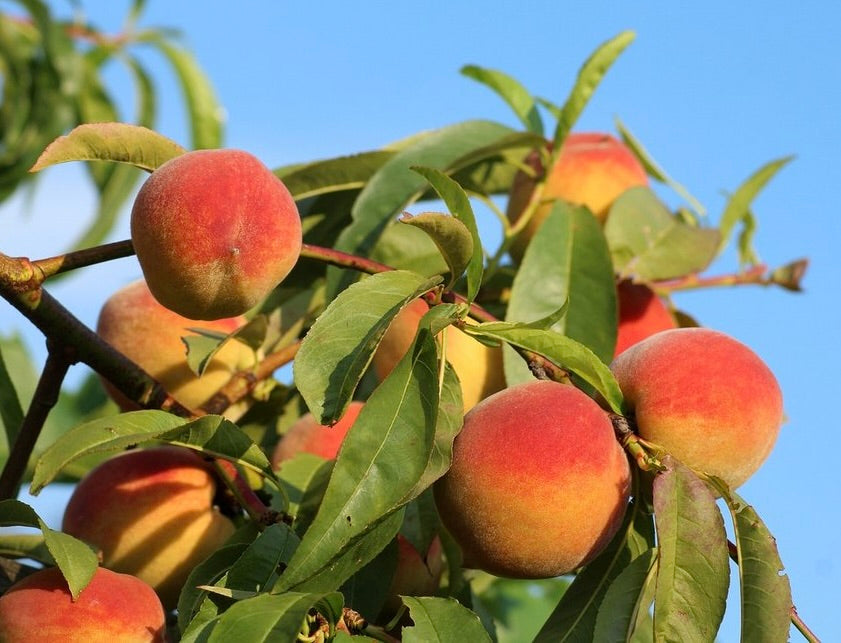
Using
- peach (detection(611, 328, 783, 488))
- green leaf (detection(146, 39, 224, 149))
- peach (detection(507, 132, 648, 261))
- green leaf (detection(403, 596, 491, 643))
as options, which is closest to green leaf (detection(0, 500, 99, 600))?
green leaf (detection(403, 596, 491, 643))

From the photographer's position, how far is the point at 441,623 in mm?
950

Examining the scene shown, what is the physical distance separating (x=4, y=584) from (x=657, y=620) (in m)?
0.67

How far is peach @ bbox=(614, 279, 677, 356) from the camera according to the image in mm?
1581

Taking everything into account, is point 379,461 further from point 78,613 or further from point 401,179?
point 401,179

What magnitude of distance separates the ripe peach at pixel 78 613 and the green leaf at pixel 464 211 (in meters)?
0.42

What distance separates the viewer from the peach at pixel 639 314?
5.19 ft

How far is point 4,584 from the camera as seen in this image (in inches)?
45.5

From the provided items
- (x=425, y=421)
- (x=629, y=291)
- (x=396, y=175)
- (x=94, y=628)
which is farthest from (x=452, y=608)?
(x=629, y=291)

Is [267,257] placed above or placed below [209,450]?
above

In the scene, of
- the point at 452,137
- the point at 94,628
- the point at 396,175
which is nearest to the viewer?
the point at 94,628

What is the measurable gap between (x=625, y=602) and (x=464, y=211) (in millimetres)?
380

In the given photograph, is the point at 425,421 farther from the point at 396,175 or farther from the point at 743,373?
the point at 396,175

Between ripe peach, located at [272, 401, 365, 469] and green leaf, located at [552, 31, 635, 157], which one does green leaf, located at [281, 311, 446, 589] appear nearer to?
ripe peach, located at [272, 401, 365, 469]

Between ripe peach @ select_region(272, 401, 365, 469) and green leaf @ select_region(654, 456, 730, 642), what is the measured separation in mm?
462
